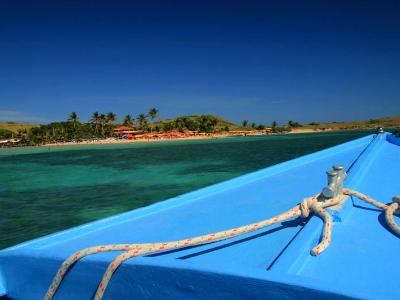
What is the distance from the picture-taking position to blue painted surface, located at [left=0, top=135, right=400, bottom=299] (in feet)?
3.71

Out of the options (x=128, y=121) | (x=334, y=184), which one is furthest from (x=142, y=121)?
(x=334, y=184)

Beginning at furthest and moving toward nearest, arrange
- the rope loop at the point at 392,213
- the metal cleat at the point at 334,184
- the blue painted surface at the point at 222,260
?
the metal cleat at the point at 334,184 < the rope loop at the point at 392,213 < the blue painted surface at the point at 222,260

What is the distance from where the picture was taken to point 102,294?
1354 mm

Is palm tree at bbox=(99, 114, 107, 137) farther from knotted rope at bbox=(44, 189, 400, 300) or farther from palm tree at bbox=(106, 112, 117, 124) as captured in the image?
knotted rope at bbox=(44, 189, 400, 300)

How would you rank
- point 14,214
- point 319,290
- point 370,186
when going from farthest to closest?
point 14,214
point 370,186
point 319,290

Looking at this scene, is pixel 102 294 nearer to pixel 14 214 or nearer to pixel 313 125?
pixel 14 214

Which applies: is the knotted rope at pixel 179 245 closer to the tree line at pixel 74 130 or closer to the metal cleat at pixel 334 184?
the metal cleat at pixel 334 184

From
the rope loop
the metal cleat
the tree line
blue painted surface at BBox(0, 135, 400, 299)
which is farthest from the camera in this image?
the tree line

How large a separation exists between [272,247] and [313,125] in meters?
170

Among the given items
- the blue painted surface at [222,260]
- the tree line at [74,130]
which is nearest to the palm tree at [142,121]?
the tree line at [74,130]

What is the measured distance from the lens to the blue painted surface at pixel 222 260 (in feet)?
3.71

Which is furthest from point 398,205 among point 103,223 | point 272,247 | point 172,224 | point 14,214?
point 14,214

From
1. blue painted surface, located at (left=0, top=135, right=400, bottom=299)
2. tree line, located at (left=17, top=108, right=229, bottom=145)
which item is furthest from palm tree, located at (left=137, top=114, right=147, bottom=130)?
blue painted surface, located at (left=0, top=135, right=400, bottom=299)

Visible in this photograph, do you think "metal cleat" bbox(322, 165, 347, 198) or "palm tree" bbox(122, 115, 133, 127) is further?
"palm tree" bbox(122, 115, 133, 127)
